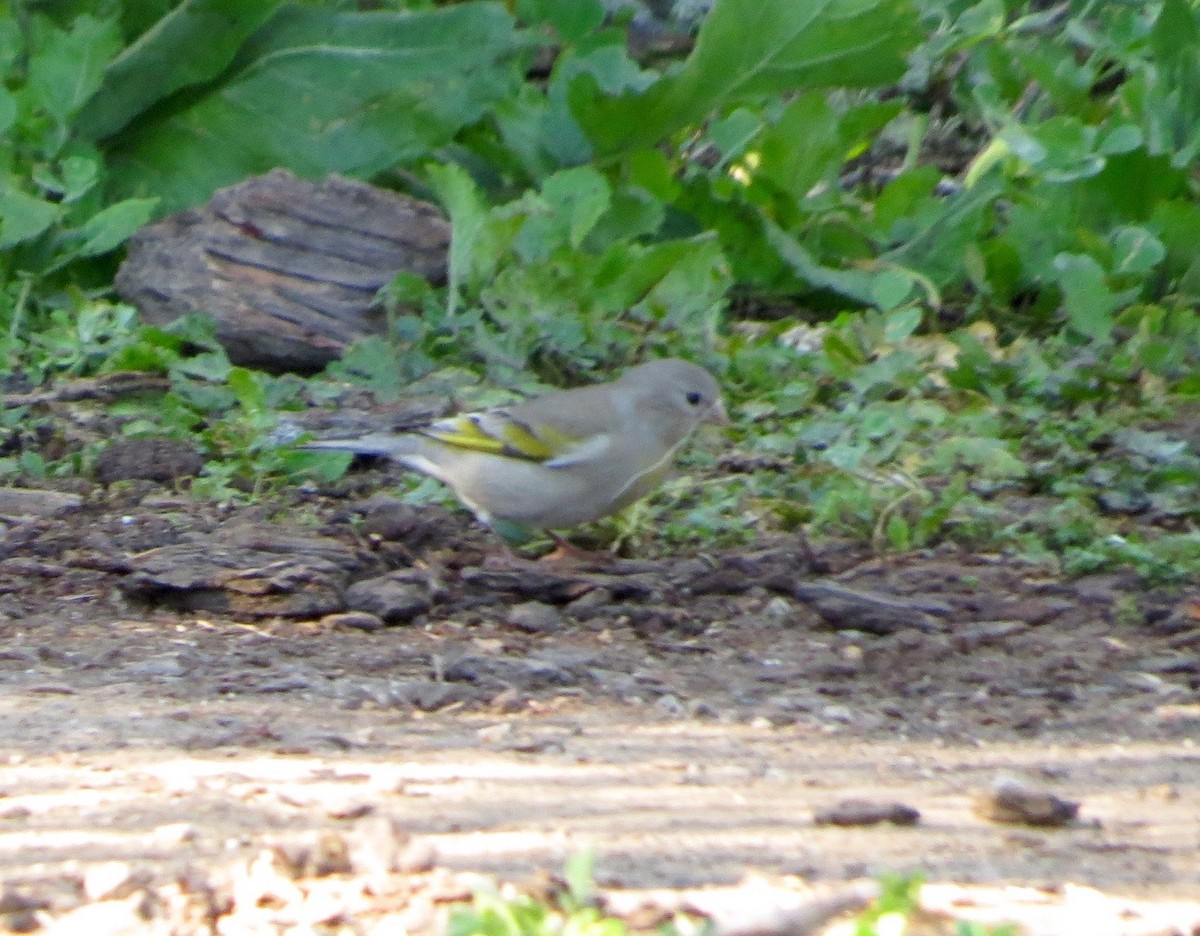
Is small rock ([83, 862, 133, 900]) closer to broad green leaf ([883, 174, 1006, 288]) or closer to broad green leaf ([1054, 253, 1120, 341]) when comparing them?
broad green leaf ([1054, 253, 1120, 341])

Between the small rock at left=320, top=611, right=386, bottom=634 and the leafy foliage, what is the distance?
3.90ft

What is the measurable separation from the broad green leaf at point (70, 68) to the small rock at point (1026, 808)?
5267mm

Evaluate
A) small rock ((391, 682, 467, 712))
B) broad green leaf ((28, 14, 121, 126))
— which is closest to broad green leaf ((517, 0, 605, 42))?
broad green leaf ((28, 14, 121, 126))

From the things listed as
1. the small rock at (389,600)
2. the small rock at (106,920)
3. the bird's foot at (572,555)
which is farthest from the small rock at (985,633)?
the small rock at (106,920)

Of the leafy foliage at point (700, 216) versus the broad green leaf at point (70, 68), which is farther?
the broad green leaf at point (70, 68)

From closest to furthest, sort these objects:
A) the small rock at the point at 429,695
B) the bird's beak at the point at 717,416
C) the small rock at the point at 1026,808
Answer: the small rock at the point at 1026,808 < the small rock at the point at 429,695 < the bird's beak at the point at 717,416

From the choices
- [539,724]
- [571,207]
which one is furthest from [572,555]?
[571,207]

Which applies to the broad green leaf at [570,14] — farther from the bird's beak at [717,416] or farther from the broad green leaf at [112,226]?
the bird's beak at [717,416]

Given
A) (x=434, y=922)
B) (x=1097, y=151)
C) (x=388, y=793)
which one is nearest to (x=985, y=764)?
(x=388, y=793)

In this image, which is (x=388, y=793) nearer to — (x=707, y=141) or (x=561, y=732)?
(x=561, y=732)

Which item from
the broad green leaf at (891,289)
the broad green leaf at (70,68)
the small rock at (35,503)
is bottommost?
the small rock at (35,503)

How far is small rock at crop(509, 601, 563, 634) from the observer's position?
493 centimetres

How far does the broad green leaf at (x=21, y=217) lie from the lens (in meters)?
6.97

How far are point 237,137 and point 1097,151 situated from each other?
345 cm
